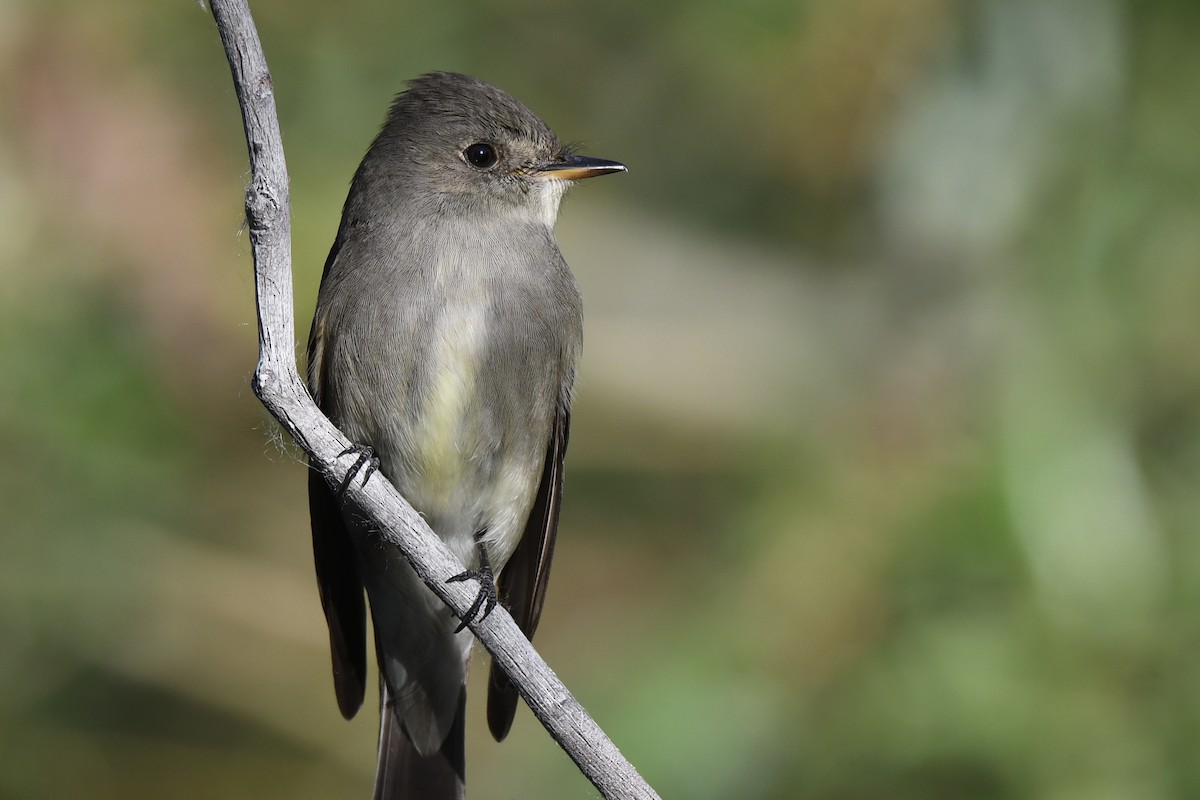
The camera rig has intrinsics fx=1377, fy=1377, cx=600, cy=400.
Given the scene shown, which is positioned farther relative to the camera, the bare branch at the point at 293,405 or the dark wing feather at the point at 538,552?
the dark wing feather at the point at 538,552

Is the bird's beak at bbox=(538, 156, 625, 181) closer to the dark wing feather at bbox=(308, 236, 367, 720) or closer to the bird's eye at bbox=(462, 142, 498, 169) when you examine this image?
the bird's eye at bbox=(462, 142, 498, 169)

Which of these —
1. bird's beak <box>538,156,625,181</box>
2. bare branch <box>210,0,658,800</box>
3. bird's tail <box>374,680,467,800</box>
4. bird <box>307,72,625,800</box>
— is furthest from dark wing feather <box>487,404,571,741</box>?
bare branch <box>210,0,658,800</box>

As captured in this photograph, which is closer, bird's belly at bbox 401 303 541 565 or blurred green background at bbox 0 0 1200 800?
bird's belly at bbox 401 303 541 565

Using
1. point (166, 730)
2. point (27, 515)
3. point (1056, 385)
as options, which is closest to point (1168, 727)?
point (1056, 385)

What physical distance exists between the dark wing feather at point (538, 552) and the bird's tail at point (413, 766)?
19 cm

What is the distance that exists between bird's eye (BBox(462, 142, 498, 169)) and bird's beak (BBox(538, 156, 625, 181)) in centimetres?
14

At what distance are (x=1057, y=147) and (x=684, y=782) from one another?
2.15 metres

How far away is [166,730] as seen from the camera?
4238 mm

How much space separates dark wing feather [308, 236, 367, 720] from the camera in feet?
10.7

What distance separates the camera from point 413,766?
3.58 m

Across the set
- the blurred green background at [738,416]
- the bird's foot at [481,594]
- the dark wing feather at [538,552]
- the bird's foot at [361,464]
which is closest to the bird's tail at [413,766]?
the dark wing feather at [538,552]

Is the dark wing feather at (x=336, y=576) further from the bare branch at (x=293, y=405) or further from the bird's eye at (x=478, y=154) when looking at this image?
the bare branch at (x=293, y=405)

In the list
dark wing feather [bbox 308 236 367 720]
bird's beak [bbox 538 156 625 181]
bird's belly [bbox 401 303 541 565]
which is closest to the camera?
bird's belly [bbox 401 303 541 565]

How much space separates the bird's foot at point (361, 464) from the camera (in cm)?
260
